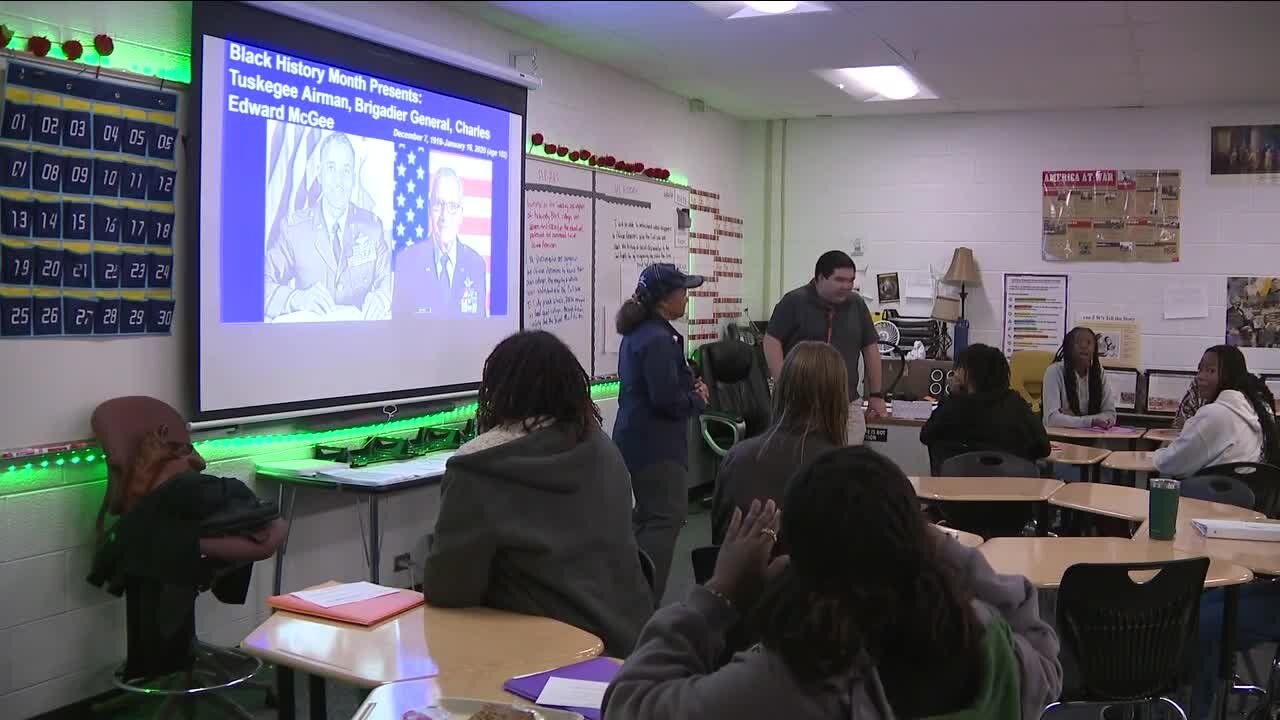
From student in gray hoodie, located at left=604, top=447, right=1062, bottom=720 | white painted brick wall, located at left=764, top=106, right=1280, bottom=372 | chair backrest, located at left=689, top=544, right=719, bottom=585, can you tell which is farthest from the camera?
white painted brick wall, located at left=764, top=106, right=1280, bottom=372

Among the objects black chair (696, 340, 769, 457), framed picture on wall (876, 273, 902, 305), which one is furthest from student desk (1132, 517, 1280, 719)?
framed picture on wall (876, 273, 902, 305)

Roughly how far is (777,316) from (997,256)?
2.47m

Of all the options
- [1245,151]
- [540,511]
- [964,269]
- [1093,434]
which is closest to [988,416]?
[1093,434]

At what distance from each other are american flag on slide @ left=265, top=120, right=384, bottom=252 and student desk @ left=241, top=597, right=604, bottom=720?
1.80m

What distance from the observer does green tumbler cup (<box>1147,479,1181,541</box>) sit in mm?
3074

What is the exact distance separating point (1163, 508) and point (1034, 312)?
13.7 feet

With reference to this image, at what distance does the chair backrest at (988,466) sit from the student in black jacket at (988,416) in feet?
0.36

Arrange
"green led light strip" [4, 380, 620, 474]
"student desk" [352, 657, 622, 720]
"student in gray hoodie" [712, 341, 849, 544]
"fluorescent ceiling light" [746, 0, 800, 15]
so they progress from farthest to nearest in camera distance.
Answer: "green led light strip" [4, 380, 620, 474], "student in gray hoodie" [712, 341, 849, 544], "student desk" [352, 657, 622, 720], "fluorescent ceiling light" [746, 0, 800, 15]

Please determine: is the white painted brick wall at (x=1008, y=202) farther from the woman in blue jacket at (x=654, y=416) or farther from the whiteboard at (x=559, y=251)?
the woman in blue jacket at (x=654, y=416)

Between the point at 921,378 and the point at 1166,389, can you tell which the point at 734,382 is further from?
the point at 1166,389

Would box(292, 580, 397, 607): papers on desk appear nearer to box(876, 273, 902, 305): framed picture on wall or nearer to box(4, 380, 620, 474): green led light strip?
box(4, 380, 620, 474): green led light strip

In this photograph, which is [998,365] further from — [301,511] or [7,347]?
[7,347]

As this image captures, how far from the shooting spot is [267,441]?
12.5ft

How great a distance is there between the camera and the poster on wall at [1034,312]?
700cm
